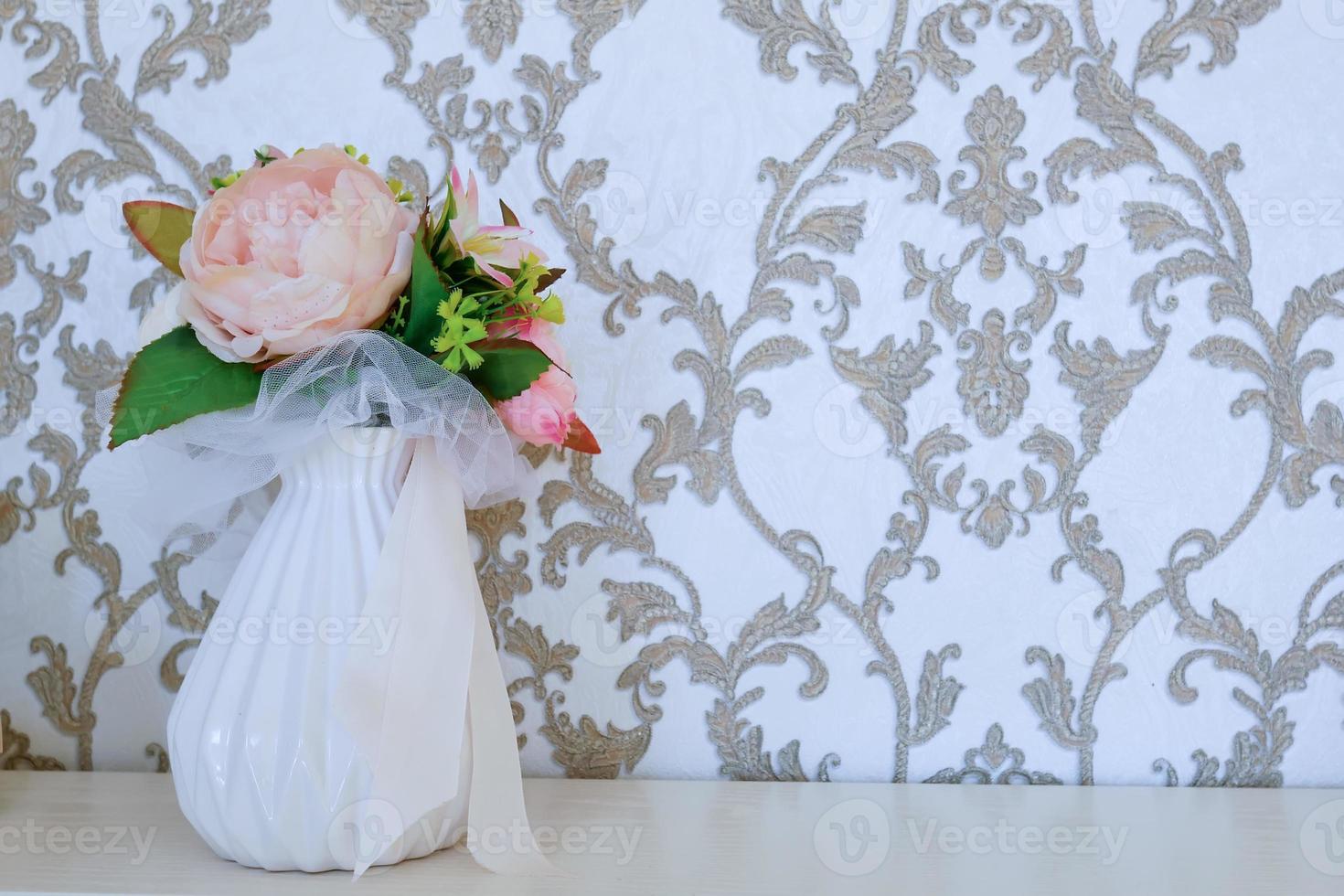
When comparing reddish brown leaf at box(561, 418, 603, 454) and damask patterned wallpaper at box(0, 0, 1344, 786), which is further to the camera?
damask patterned wallpaper at box(0, 0, 1344, 786)

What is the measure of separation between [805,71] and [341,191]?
1.46 feet

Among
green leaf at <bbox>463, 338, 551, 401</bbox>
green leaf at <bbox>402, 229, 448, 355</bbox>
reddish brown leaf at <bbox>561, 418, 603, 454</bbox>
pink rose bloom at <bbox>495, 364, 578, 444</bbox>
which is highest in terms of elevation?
green leaf at <bbox>402, 229, 448, 355</bbox>

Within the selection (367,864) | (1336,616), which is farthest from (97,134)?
(1336,616)

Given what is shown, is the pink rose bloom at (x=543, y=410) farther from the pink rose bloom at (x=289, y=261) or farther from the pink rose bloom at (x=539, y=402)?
the pink rose bloom at (x=289, y=261)

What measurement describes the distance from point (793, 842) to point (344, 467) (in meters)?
0.40

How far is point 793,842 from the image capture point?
73 centimetres

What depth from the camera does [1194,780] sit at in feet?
2.94

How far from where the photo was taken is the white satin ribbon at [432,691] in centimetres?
64

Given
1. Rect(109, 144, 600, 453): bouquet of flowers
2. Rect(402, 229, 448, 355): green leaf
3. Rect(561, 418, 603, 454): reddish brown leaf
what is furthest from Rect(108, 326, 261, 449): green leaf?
Rect(561, 418, 603, 454): reddish brown leaf

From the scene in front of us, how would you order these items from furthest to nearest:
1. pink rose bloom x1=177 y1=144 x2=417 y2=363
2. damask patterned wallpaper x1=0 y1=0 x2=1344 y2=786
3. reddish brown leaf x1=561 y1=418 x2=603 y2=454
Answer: damask patterned wallpaper x1=0 y1=0 x2=1344 y2=786
reddish brown leaf x1=561 y1=418 x2=603 y2=454
pink rose bloom x1=177 y1=144 x2=417 y2=363

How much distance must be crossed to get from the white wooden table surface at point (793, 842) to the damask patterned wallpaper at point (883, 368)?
0.07m

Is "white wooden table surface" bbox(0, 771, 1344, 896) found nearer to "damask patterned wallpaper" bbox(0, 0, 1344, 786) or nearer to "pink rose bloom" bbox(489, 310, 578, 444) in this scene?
"damask patterned wallpaper" bbox(0, 0, 1344, 786)

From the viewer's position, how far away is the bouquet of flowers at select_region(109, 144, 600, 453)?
2.10 ft

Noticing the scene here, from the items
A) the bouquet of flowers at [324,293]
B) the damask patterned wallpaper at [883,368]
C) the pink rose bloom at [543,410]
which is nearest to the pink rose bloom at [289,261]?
the bouquet of flowers at [324,293]
